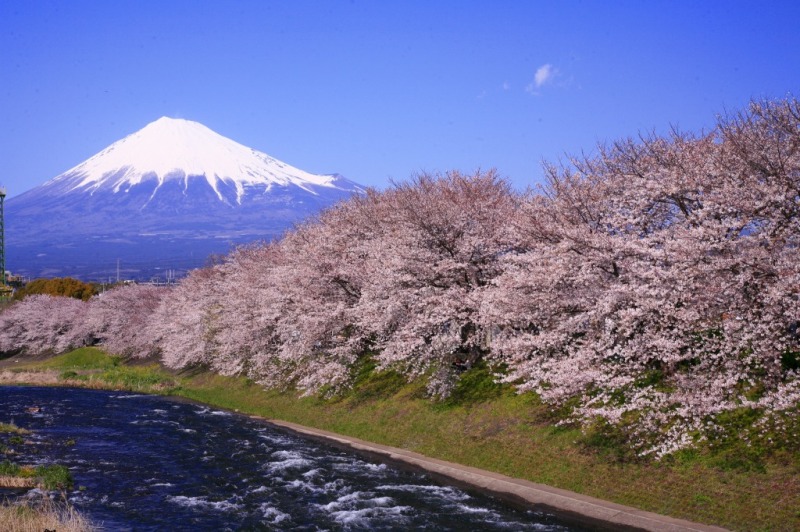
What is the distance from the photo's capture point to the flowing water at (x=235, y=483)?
19141mm

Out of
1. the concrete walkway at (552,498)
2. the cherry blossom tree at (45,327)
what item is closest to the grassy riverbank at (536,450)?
the concrete walkway at (552,498)

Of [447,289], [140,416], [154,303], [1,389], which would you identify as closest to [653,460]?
[447,289]

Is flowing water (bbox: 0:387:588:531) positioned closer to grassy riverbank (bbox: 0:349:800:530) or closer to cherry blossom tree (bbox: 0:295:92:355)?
grassy riverbank (bbox: 0:349:800:530)

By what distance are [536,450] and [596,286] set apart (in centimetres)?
578

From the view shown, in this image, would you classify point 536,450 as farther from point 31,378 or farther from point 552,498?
point 31,378

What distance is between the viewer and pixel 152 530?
18344 mm

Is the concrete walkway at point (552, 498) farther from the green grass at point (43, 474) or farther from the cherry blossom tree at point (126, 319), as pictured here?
the cherry blossom tree at point (126, 319)

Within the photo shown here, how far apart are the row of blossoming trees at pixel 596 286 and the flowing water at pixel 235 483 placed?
4763 mm

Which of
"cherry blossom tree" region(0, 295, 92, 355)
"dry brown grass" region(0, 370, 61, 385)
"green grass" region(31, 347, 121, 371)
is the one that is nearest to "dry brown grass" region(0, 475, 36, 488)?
"dry brown grass" region(0, 370, 61, 385)

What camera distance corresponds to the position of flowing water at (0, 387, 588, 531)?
19.1 meters

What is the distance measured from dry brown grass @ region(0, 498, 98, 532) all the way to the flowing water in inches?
37.2

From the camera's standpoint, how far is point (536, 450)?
23.2 meters

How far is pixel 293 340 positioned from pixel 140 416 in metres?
9.10

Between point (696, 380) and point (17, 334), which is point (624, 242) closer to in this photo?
point (696, 380)
